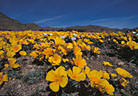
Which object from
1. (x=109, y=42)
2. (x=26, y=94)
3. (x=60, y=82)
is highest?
(x=109, y=42)

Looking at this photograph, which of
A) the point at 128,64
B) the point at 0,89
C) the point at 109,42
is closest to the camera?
the point at 0,89

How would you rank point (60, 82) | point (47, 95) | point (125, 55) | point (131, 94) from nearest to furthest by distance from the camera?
1. point (60, 82)
2. point (47, 95)
3. point (131, 94)
4. point (125, 55)

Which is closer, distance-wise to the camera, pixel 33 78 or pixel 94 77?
pixel 94 77

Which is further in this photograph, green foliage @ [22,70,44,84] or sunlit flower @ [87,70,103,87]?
green foliage @ [22,70,44,84]

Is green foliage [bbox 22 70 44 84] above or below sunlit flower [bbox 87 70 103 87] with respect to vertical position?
below

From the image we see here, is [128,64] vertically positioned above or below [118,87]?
above

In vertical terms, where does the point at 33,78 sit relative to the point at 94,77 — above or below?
below

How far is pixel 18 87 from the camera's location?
5.35 feet

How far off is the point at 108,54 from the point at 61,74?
10.2ft

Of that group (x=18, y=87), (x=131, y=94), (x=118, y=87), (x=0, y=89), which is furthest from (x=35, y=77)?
(x=131, y=94)

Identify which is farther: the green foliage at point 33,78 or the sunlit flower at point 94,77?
the green foliage at point 33,78

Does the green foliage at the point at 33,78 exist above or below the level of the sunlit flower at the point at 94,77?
below

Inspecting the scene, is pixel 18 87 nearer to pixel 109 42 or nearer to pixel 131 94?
pixel 131 94

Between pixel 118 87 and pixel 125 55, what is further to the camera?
pixel 125 55
